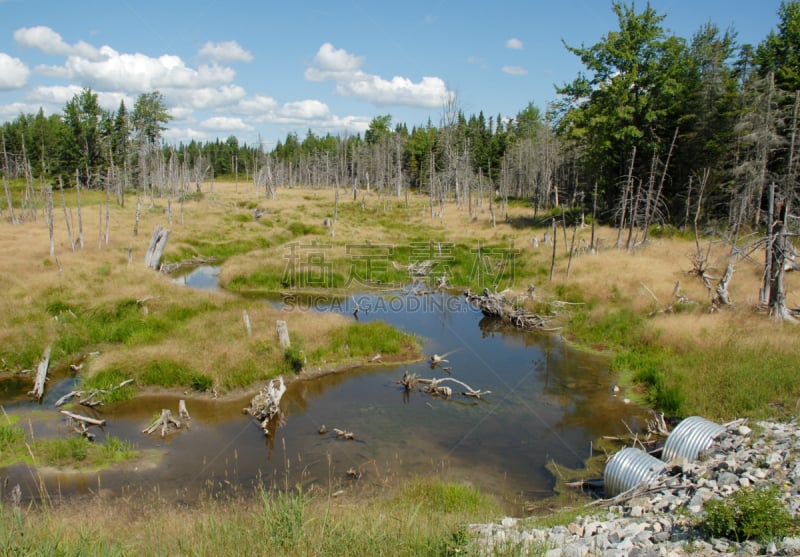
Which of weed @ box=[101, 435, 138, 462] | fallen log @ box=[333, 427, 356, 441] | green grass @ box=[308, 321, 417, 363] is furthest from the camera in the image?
green grass @ box=[308, 321, 417, 363]

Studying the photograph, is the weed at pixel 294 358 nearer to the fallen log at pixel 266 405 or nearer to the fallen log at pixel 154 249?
the fallen log at pixel 266 405

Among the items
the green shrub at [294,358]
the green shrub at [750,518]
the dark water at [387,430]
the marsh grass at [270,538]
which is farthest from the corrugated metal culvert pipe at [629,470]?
the green shrub at [294,358]

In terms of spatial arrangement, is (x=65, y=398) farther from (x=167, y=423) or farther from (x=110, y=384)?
(x=167, y=423)

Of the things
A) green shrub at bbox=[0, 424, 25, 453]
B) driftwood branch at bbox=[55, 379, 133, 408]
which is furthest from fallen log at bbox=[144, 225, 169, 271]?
green shrub at bbox=[0, 424, 25, 453]

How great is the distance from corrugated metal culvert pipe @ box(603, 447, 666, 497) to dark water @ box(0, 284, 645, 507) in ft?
6.44

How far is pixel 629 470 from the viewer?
11.5 meters

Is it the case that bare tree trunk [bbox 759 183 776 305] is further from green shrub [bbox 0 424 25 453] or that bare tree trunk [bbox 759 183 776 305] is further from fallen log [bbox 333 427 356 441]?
green shrub [bbox 0 424 25 453]

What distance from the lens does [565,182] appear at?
76.7 metres

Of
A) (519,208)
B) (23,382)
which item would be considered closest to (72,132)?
(519,208)

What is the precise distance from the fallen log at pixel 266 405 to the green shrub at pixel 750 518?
480 inches

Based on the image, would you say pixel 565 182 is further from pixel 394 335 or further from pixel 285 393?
pixel 285 393

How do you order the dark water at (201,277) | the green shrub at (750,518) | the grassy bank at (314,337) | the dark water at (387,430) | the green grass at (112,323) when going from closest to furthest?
the grassy bank at (314,337)
the green shrub at (750,518)
the dark water at (387,430)
the green grass at (112,323)
the dark water at (201,277)

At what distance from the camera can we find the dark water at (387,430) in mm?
13641

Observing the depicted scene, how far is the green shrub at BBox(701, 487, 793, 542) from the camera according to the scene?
7.62m
